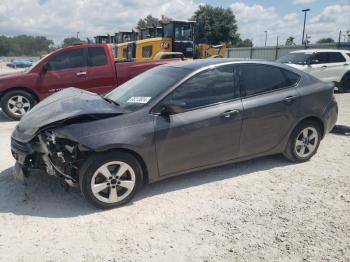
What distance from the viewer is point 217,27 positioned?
54250mm

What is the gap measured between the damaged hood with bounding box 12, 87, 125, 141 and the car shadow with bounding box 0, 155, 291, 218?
701mm

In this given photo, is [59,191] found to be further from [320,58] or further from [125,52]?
[125,52]

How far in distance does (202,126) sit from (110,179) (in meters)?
1.26

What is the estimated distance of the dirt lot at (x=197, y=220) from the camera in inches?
125

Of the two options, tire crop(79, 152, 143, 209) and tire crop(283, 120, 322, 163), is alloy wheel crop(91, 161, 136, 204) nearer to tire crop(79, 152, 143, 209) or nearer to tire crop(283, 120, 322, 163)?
tire crop(79, 152, 143, 209)

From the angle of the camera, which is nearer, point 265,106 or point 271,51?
point 265,106

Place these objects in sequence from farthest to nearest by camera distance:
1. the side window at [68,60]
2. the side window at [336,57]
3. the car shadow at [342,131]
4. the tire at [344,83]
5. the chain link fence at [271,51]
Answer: the chain link fence at [271,51] → the tire at [344,83] → the side window at [336,57] → the side window at [68,60] → the car shadow at [342,131]

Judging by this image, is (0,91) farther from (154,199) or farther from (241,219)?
(241,219)

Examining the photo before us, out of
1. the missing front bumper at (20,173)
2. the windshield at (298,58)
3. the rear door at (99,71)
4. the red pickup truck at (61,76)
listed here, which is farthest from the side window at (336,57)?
the missing front bumper at (20,173)

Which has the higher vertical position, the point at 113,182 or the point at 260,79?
the point at 260,79

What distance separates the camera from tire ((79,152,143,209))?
3787 mm

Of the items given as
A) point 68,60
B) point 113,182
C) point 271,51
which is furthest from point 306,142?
point 271,51

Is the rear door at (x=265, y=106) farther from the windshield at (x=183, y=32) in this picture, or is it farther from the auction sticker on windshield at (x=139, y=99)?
the windshield at (x=183, y=32)

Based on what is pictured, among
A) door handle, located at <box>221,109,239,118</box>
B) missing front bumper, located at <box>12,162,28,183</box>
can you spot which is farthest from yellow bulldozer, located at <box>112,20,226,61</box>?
missing front bumper, located at <box>12,162,28,183</box>
